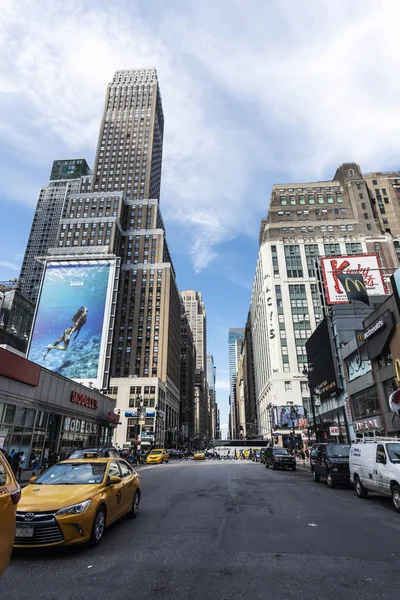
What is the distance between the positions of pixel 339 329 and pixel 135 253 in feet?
261

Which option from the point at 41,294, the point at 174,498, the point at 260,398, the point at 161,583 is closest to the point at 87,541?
the point at 161,583

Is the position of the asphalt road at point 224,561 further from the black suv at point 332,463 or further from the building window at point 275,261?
the building window at point 275,261

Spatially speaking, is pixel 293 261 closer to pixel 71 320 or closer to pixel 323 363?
pixel 323 363

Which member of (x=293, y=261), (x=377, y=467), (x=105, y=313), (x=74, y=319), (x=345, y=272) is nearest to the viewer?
(x=377, y=467)

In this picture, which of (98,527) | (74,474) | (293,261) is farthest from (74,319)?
(293,261)

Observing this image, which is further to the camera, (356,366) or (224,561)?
(356,366)

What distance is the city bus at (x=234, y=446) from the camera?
2857 inches

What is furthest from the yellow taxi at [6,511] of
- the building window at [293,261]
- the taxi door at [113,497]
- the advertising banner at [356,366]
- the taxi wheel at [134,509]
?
the building window at [293,261]

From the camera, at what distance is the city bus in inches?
2857

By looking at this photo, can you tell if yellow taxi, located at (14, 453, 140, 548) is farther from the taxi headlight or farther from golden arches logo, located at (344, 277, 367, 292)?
golden arches logo, located at (344, 277, 367, 292)

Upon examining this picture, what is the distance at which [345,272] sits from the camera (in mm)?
48188

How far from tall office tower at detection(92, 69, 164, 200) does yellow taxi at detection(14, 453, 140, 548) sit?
402 feet

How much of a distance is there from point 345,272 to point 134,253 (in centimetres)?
7422

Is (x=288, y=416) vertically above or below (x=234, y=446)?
above
